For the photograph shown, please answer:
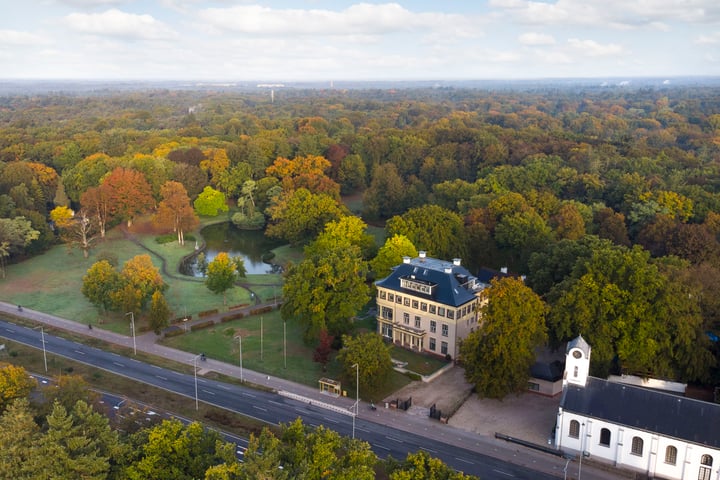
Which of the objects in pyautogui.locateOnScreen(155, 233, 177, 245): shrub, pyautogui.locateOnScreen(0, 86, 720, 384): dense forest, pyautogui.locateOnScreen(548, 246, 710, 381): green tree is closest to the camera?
pyautogui.locateOnScreen(548, 246, 710, 381): green tree

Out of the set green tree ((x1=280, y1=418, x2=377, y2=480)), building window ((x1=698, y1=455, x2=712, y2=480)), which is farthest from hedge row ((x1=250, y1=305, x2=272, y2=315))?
building window ((x1=698, y1=455, x2=712, y2=480))

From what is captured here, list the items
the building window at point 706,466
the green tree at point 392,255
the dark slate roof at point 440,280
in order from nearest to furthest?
1. the building window at point 706,466
2. the dark slate roof at point 440,280
3. the green tree at point 392,255

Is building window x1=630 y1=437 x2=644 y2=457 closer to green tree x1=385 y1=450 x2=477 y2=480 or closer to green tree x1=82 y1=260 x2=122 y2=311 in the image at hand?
green tree x1=385 y1=450 x2=477 y2=480

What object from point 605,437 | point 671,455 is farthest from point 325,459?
point 671,455

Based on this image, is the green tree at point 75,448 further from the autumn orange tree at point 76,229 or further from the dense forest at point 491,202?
the autumn orange tree at point 76,229

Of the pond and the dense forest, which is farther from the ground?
the dense forest

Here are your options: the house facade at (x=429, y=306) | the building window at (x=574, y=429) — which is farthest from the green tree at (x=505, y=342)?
the house facade at (x=429, y=306)
